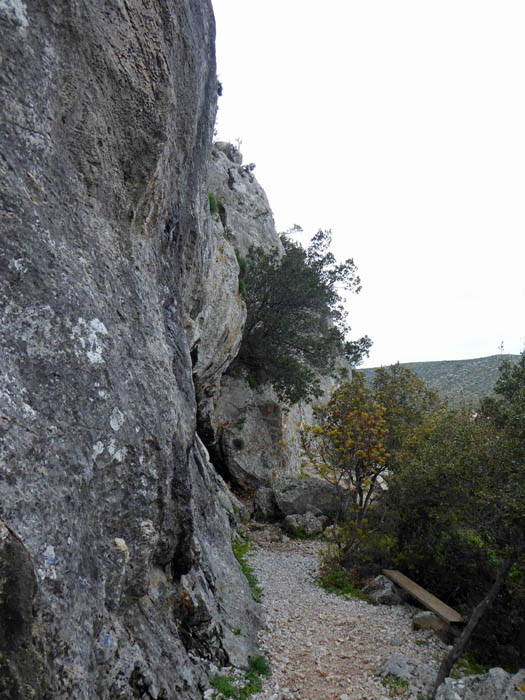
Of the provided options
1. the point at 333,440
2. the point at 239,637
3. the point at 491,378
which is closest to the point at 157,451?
the point at 239,637

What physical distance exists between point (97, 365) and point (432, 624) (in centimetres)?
826

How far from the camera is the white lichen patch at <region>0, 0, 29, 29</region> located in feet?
13.2

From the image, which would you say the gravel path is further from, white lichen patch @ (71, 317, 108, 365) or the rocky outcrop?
white lichen patch @ (71, 317, 108, 365)

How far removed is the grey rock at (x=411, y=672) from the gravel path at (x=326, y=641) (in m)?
0.26

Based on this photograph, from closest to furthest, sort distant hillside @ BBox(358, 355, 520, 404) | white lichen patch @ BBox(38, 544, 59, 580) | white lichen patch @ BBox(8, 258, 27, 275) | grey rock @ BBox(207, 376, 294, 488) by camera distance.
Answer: white lichen patch @ BBox(38, 544, 59, 580) < white lichen patch @ BBox(8, 258, 27, 275) < grey rock @ BBox(207, 376, 294, 488) < distant hillside @ BBox(358, 355, 520, 404)

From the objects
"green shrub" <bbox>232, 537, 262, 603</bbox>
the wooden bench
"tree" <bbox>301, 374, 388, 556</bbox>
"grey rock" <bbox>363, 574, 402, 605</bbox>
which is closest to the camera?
the wooden bench

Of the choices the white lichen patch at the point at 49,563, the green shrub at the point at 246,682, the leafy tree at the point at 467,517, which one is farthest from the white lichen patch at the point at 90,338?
the leafy tree at the point at 467,517

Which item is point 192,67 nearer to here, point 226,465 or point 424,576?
point 424,576

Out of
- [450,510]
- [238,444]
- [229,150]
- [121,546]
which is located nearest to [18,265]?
[121,546]

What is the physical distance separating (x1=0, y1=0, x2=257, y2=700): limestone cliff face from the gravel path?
2.92 feet

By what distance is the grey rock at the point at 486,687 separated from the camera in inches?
226

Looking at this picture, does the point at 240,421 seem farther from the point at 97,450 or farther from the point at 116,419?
the point at 97,450

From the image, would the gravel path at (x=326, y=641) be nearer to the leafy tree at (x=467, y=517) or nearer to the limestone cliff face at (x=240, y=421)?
the leafy tree at (x=467, y=517)

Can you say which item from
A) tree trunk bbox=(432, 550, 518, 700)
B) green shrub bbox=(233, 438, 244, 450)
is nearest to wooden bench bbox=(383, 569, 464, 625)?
tree trunk bbox=(432, 550, 518, 700)
